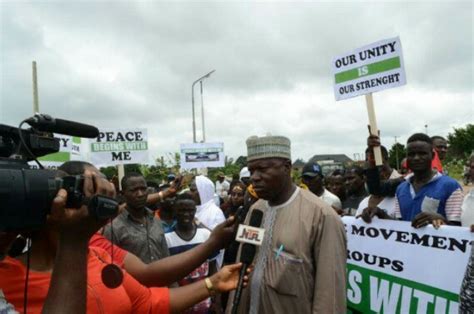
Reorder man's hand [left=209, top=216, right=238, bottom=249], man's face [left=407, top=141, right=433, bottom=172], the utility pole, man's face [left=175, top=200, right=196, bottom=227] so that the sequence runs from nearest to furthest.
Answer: man's hand [left=209, top=216, right=238, bottom=249] → man's face [left=407, top=141, right=433, bottom=172] → man's face [left=175, top=200, right=196, bottom=227] → the utility pole

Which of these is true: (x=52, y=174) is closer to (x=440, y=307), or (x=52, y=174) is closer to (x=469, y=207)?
(x=440, y=307)

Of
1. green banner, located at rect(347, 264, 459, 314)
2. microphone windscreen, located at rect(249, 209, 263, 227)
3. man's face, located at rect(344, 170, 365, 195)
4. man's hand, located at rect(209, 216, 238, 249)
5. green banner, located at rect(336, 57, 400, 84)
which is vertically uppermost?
green banner, located at rect(336, 57, 400, 84)

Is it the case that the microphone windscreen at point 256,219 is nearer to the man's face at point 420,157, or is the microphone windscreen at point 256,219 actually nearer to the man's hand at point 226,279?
the man's hand at point 226,279

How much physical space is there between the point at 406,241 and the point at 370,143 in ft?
3.24

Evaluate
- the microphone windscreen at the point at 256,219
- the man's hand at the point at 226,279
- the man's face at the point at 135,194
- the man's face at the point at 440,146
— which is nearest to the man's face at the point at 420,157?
the microphone windscreen at the point at 256,219

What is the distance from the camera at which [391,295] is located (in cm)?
322

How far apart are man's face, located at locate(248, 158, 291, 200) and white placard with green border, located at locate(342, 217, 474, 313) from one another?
124cm

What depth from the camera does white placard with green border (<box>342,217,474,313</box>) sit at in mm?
2861

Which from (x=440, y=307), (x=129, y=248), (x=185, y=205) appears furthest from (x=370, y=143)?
(x=129, y=248)

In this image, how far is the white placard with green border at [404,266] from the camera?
9.39 feet

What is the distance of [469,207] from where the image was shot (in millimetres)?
3080

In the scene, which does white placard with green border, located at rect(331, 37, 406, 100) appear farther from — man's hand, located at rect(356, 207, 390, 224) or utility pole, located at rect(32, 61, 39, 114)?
utility pole, located at rect(32, 61, 39, 114)

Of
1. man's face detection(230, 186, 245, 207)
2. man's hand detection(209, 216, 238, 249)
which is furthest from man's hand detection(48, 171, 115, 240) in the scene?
man's face detection(230, 186, 245, 207)

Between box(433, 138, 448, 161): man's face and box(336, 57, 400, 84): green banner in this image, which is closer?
box(336, 57, 400, 84): green banner
